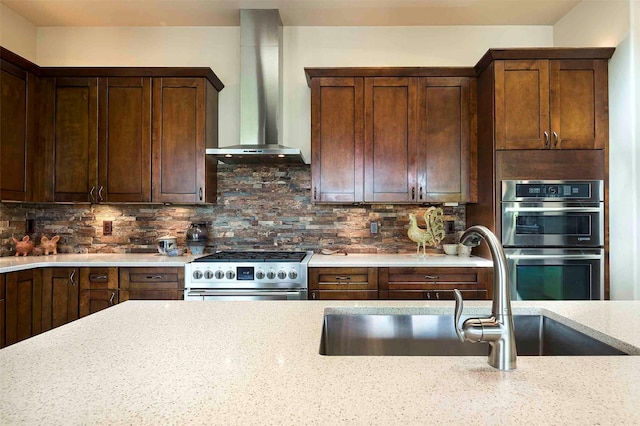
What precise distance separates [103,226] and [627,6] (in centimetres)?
448

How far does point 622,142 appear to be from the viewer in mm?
2754

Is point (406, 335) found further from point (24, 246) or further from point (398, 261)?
point (24, 246)

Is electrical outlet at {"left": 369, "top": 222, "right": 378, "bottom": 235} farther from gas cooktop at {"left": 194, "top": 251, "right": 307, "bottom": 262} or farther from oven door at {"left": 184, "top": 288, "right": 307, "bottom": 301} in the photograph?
oven door at {"left": 184, "top": 288, "right": 307, "bottom": 301}

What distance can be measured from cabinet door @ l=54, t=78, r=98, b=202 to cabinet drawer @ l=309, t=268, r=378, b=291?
1967mm

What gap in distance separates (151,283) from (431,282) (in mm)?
2092

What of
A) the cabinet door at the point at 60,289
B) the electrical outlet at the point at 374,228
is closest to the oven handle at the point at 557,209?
the electrical outlet at the point at 374,228

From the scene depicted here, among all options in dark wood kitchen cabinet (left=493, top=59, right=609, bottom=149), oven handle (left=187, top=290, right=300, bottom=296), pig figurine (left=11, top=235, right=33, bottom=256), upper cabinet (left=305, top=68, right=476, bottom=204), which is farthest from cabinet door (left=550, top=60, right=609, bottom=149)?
pig figurine (left=11, top=235, right=33, bottom=256)

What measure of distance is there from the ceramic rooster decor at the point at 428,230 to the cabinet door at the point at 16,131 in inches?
124

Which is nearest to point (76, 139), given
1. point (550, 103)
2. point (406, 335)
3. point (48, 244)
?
point (48, 244)

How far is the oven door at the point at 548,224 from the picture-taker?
2859 mm

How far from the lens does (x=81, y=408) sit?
655 mm

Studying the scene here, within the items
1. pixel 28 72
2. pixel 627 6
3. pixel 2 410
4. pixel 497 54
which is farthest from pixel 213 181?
pixel 627 6

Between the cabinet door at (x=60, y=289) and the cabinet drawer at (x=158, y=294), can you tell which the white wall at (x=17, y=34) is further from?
the cabinet drawer at (x=158, y=294)

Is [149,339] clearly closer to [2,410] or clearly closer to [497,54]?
[2,410]
